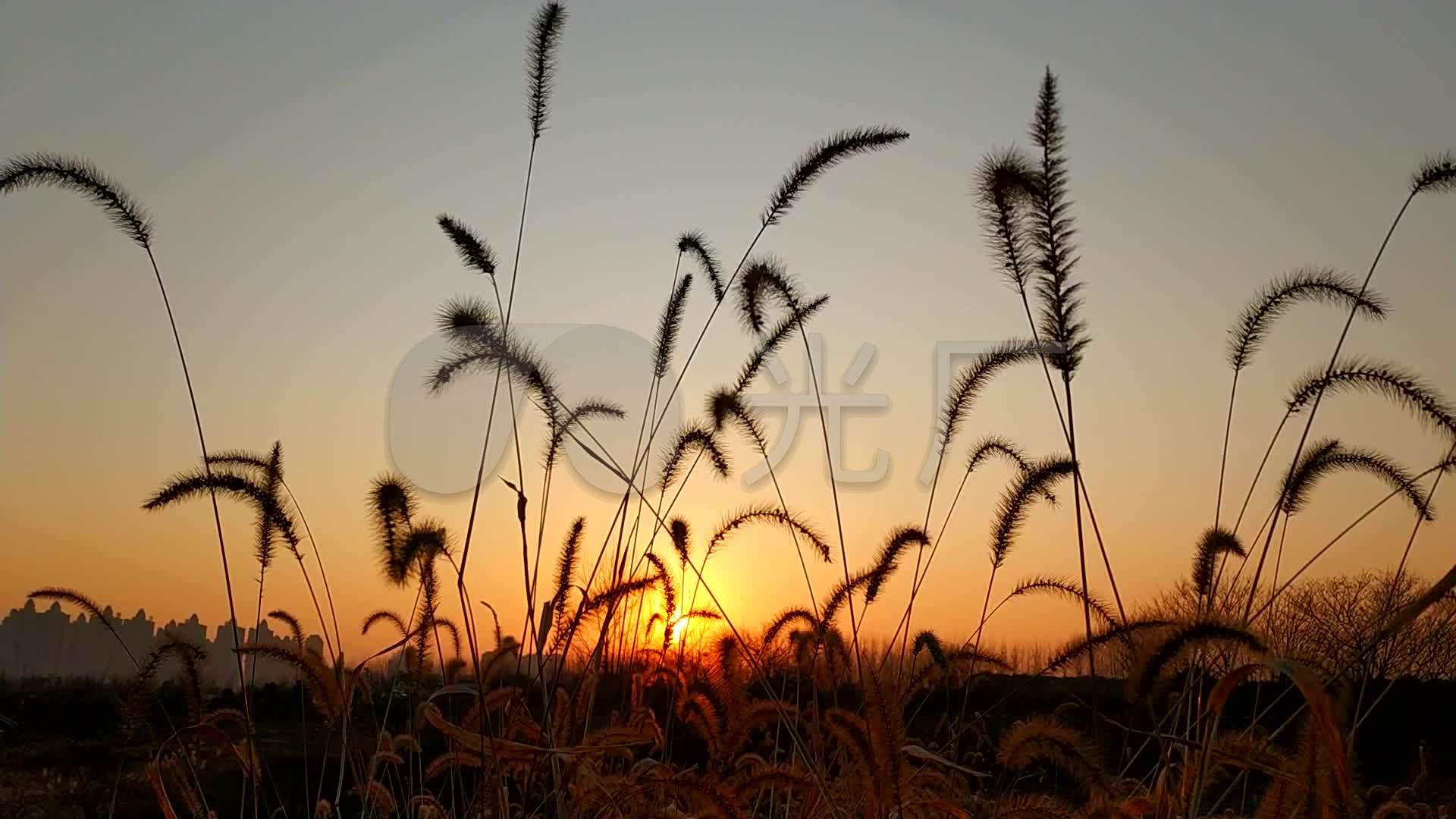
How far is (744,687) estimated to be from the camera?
550 centimetres

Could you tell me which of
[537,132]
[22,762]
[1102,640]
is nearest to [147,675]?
[537,132]

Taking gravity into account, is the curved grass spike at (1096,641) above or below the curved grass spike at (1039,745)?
above

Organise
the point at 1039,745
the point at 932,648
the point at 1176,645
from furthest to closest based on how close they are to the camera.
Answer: the point at 932,648, the point at 1039,745, the point at 1176,645

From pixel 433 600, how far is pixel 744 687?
162 centimetres

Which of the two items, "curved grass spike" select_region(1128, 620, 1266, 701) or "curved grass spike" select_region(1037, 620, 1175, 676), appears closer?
"curved grass spike" select_region(1128, 620, 1266, 701)

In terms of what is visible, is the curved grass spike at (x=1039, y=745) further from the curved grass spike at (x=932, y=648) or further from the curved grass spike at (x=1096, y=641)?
the curved grass spike at (x=932, y=648)

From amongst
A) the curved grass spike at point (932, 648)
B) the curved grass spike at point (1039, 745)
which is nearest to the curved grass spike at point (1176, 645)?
the curved grass spike at point (1039, 745)

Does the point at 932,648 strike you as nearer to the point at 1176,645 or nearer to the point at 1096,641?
the point at 1096,641

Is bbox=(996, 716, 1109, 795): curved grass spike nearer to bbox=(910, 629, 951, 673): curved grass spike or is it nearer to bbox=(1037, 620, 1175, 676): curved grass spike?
bbox=(1037, 620, 1175, 676): curved grass spike

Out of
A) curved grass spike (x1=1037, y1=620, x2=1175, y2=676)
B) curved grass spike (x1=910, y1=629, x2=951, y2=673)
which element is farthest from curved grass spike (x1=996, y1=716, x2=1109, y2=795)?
curved grass spike (x1=910, y1=629, x2=951, y2=673)

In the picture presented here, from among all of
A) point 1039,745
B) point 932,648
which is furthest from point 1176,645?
point 932,648

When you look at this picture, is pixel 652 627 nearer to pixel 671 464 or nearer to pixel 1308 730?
pixel 671 464

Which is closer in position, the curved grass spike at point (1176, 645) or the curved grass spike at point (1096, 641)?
the curved grass spike at point (1176, 645)

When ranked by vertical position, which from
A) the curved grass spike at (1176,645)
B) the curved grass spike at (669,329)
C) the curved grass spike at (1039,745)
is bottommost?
the curved grass spike at (1039,745)
